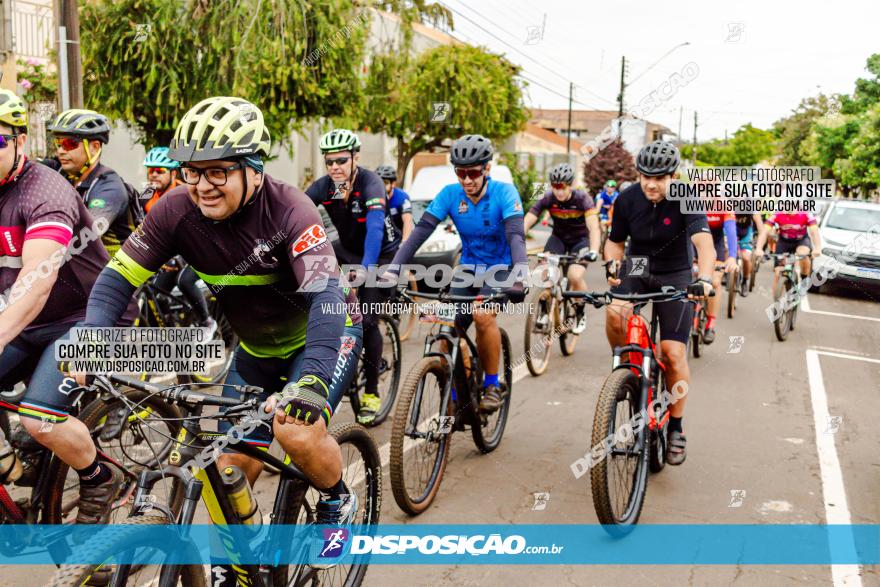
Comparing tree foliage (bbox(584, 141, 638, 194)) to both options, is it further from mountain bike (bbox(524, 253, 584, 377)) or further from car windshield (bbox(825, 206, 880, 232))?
mountain bike (bbox(524, 253, 584, 377))

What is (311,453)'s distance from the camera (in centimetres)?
Result: 285

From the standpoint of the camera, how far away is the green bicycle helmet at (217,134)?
2787 millimetres

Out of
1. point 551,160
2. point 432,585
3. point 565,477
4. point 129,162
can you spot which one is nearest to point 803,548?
point 565,477

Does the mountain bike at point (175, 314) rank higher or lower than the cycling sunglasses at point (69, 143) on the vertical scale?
lower

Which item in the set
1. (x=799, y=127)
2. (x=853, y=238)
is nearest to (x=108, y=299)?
(x=853, y=238)

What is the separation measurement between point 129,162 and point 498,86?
10742 mm

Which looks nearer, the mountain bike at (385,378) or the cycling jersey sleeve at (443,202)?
the cycling jersey sleeve at (443,202)

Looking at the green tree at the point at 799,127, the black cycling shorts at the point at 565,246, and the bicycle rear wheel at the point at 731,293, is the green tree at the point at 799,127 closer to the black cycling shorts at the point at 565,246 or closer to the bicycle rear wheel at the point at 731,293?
the bicycle rear wheel at the point at 731,293

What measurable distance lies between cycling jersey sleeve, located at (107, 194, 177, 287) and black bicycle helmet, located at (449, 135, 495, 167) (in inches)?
100

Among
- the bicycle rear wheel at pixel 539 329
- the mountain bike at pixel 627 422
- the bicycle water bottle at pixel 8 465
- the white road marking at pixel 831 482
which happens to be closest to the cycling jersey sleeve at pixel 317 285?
the bicycle water bottle at pixel 8 465

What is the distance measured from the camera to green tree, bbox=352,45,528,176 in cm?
1931

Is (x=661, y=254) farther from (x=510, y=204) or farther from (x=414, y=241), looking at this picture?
(x=414, y=241)

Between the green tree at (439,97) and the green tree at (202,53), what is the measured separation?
6531mm

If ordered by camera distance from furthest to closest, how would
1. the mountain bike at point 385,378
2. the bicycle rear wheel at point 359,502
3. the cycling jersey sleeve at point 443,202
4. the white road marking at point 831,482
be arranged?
the mountain bike at point 385,378 → the cycling jersey sleeve at point 443,202 → the white road marking at point 831,482 → the bicycle rear wheel at point 359,502
